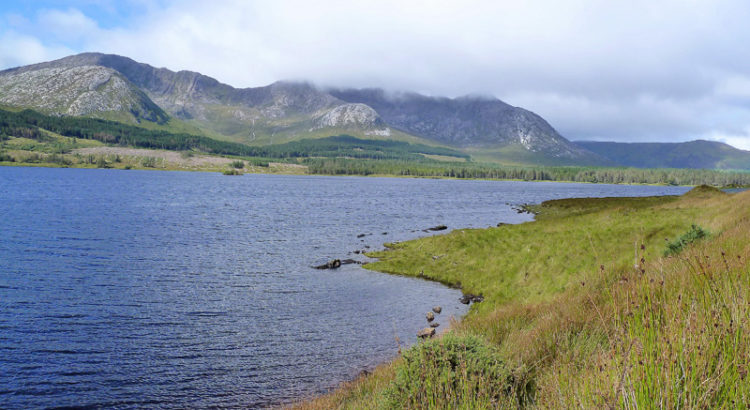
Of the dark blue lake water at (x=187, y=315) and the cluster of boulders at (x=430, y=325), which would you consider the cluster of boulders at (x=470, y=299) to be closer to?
the dark blue lake water at (x=187, y=315)

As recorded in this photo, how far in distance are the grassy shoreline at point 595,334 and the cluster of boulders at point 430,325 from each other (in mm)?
2506

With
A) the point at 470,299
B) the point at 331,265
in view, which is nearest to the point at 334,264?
the point at 331,265

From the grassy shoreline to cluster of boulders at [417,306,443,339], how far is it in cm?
251

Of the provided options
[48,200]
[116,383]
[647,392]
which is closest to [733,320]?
[647,392]

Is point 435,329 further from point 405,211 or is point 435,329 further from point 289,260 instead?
point 405,211

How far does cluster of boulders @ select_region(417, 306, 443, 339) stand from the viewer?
77.6ft

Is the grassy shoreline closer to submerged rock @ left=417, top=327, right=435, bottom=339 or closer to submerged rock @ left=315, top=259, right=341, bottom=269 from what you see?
submerged rock @ left=417, top=327, right=435, bottom=339

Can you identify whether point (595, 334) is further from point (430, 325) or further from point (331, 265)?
point (331, 265)

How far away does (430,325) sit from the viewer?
26.0 meters

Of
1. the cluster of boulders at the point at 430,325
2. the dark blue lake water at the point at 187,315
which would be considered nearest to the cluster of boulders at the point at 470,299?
the dark blue lake water at the point at 187,315

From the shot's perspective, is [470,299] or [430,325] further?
[470,299]

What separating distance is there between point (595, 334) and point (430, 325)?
16.9 m

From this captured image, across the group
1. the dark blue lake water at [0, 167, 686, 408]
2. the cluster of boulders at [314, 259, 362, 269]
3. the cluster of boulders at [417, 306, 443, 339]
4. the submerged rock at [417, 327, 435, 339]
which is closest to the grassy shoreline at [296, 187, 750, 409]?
the cluster of boulders at [417, 306, 443, 339]

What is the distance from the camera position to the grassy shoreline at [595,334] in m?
4.79
